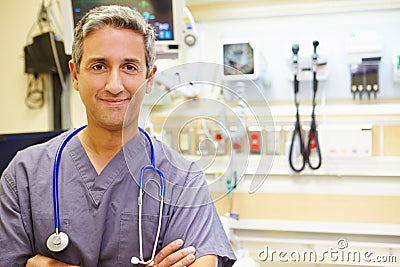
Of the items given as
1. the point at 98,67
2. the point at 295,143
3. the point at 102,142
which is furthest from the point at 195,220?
the point at 295,143

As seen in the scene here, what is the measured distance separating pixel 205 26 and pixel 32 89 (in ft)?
3.15

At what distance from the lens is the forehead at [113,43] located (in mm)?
1168

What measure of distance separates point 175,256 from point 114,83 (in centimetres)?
47

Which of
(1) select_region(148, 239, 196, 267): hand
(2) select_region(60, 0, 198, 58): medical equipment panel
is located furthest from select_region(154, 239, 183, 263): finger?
(2) select_region(60, 0, 198, 58): medical equipment panel

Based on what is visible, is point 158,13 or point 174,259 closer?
point 174,259

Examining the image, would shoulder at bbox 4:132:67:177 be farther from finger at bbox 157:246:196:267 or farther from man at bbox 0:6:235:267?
finger at bbox 157:246:196:267

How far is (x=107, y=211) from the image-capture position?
4.08 ft

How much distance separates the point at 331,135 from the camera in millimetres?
1887

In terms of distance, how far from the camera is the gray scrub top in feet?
3.98

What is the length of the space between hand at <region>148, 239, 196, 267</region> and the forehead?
1.65 feet

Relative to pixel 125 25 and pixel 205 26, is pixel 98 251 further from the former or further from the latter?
pixel 205 26

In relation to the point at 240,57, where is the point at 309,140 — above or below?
below

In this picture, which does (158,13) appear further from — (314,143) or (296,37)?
(314,143)

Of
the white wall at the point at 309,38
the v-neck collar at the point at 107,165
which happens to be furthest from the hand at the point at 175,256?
the white wall at the point at 309,38
